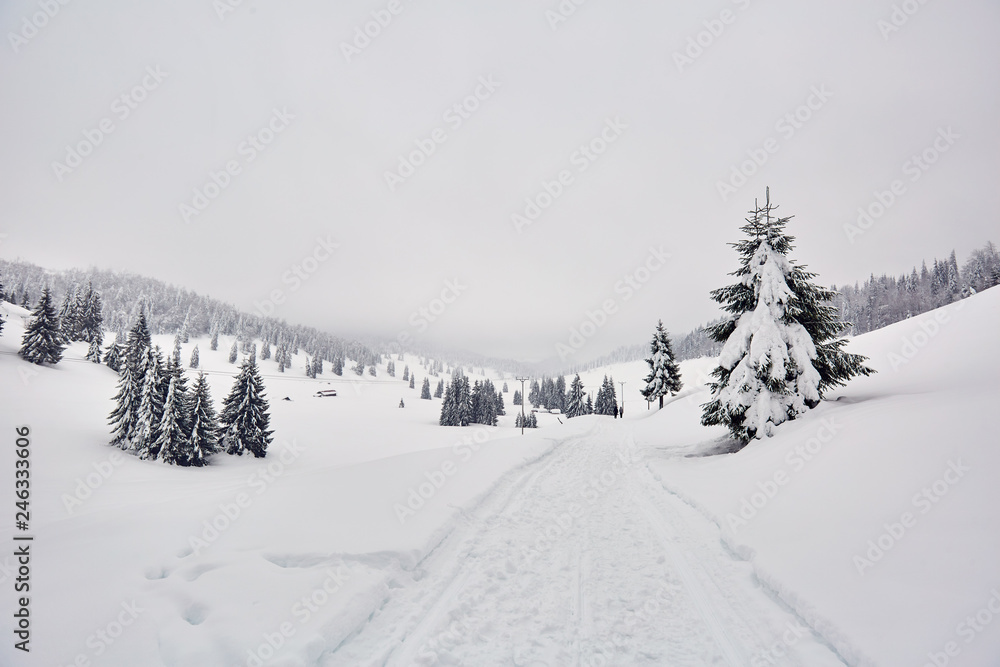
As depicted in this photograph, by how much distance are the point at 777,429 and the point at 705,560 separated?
7805mm

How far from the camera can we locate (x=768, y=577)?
17.0 feet

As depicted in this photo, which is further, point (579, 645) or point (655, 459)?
point (655, 459)

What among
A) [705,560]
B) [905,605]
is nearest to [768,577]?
[705,560]

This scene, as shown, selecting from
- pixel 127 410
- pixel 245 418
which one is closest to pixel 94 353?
pixel 127 410

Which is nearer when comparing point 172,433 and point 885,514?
point 885,514

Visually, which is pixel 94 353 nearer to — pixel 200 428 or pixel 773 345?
pixel 200 428

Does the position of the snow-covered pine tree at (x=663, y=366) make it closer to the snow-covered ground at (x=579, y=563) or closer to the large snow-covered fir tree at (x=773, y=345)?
the large snow-covered fir tree at (x=773, y=345)

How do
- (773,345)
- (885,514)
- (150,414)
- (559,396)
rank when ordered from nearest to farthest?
(885,514), (773,345), (150,414), (559,396)

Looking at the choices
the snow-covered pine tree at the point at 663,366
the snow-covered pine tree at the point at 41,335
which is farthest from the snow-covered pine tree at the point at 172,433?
the snow-covered pine tree at the point at 663,366

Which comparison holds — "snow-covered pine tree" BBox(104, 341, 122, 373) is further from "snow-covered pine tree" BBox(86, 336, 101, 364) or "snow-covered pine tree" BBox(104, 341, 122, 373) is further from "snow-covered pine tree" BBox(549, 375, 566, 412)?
"snow-covered pine tree" BBox(549, 375, 566, 412)

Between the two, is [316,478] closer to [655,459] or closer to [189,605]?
[189,605]

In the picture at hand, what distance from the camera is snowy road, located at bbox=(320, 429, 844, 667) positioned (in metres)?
3.87

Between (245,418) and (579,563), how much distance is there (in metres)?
36.8

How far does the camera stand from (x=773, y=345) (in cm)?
1195
